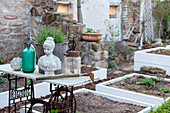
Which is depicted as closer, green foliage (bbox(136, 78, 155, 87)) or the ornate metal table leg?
the ornate metal table leg

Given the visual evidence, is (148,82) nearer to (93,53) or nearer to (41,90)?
(41,90)

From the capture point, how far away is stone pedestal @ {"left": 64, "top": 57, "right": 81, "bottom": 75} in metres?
2.77

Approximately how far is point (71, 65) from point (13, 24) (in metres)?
3.79

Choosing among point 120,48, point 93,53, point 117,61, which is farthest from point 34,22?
point 120,48

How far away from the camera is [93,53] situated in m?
6.78

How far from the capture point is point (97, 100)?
4.13 metres

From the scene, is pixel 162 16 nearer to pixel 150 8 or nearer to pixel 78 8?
pixel 150 8

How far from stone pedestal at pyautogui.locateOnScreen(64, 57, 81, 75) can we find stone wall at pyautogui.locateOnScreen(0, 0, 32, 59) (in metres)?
3.47

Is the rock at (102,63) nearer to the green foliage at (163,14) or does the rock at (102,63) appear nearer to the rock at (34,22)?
the rock at (34,22)

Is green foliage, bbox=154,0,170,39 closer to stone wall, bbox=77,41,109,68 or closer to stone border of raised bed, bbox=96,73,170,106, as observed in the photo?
stone wall, bbox=77,41,109,68

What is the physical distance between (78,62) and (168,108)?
121 centimetres

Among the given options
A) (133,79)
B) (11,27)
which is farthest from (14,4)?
(133,79)

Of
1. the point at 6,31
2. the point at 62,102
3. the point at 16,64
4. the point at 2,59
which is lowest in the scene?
the point at 62,102

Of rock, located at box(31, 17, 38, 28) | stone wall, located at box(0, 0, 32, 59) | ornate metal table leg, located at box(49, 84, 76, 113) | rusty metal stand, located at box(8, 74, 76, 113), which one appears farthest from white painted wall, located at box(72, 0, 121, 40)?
ornate metal table leg, located at box(49, 84, 76, 113)
